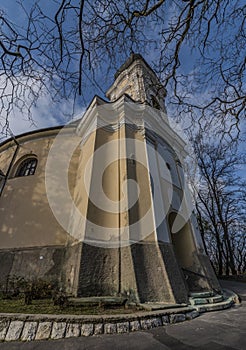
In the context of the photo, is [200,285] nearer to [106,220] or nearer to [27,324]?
[106,220]

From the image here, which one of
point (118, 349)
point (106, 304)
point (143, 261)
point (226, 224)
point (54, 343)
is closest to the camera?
point (118, 349)

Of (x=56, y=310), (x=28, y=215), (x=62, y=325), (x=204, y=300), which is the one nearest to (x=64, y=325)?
(x=62, y=325)

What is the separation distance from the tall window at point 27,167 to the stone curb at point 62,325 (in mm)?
8073

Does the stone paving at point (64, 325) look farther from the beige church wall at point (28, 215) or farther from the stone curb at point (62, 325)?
the beige church wall at point (28, 215)

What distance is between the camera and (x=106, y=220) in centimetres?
715

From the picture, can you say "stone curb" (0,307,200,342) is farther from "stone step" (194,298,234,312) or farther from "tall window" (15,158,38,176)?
"tall window" (15,158,38,176)

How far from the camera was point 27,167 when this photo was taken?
11.1m

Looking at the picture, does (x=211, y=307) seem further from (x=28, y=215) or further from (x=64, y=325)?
(x=28, y=215)

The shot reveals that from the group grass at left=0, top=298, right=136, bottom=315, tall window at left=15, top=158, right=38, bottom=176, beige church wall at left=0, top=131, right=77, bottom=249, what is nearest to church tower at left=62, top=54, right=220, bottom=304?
grass at left=0, top=298, right=136, bottom=315

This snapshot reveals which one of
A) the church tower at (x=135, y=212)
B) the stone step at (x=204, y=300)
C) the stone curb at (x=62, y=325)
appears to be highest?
the church tower at (x=135, y=212)

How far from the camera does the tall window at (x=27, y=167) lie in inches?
424

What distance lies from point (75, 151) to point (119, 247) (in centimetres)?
639

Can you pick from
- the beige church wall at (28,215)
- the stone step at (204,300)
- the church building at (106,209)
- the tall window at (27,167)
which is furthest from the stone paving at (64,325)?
the tall window at (27,167)

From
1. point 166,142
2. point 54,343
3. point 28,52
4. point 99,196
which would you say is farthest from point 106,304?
point 166,142
